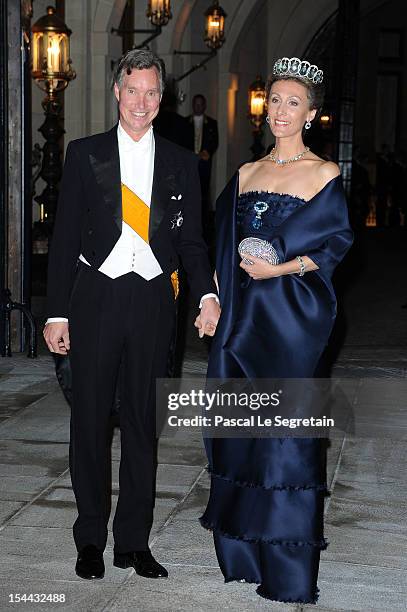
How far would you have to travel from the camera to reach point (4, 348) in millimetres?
9320

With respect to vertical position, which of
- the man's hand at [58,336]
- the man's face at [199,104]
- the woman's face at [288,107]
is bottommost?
the man's hand at [58,336]

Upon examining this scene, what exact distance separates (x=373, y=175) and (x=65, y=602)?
3381 cm

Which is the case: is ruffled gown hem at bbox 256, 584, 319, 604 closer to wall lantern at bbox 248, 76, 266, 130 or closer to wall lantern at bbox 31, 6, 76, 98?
wall lantern at bbox 31, 6, 76, 98

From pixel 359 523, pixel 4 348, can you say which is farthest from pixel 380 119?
pixel 359 523

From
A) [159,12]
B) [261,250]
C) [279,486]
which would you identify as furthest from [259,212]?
[159,12]

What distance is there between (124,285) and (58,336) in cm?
30

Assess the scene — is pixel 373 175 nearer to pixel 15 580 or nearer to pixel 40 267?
pixel 40 267

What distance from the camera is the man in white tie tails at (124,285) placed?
408cm

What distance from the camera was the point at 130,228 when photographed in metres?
4.10

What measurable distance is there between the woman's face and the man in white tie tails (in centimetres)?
35

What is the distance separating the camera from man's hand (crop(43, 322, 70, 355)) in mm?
4141

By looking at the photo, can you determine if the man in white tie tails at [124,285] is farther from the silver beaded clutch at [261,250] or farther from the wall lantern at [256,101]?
the wall lantern at [256,101]

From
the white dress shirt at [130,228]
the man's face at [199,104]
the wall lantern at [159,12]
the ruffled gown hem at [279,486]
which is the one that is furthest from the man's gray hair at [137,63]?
the man's face at [199,104]

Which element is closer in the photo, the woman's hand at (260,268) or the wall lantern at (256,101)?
the woman's hand at (260,268)
